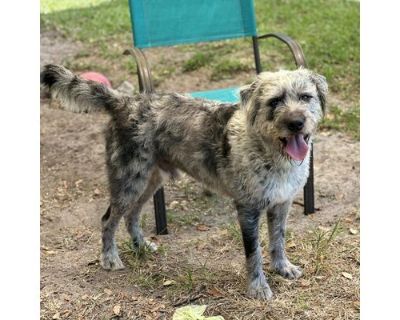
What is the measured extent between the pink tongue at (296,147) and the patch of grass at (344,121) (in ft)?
9.65

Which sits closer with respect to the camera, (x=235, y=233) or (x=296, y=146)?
(x=296, y=146)

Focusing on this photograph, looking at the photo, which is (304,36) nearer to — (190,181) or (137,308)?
(190,181)

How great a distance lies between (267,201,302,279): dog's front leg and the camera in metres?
3.91

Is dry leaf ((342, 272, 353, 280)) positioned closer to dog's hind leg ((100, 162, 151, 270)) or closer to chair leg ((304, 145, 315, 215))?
chair leg ((304, 145, 315, 215))

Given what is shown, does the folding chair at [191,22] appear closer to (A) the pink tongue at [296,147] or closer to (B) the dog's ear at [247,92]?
(B) the dog's ear at [247,92]

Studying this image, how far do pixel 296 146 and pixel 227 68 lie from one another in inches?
179

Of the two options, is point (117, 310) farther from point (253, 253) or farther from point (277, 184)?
point (277, 184)

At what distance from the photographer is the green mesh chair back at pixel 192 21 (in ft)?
17.2

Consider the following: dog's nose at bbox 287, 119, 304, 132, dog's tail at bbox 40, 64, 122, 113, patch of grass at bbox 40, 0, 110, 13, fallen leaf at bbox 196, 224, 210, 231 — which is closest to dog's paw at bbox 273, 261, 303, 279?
fallen leaf at bbox 196, 224, 210, 231

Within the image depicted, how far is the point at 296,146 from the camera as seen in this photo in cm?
335

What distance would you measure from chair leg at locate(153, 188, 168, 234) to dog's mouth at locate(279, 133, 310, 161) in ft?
4.41

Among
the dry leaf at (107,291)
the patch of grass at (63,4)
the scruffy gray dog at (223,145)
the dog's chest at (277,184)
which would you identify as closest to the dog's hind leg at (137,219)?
the scruffy gray dog at (223,145)

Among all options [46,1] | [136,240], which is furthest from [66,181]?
[46,1]

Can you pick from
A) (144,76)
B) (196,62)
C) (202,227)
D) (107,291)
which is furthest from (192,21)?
(107,291)
